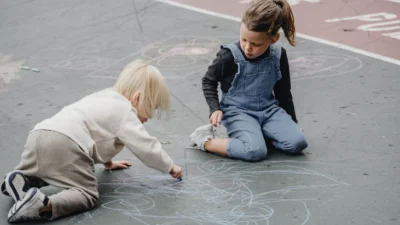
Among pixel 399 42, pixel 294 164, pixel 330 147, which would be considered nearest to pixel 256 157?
pixel 294 164

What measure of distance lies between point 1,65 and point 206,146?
2631mm

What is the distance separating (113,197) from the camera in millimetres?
3695

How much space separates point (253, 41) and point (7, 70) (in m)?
2.68

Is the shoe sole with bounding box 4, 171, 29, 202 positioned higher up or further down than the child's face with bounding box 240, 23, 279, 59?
further down

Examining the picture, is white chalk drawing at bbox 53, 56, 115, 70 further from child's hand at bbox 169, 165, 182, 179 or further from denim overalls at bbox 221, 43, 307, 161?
child's hand at bbox 169, 165, 182, 179

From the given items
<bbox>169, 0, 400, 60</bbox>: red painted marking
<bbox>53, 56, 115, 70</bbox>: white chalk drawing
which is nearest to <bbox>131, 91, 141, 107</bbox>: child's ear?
<bbox>53, 56, 115, 70</bbox>: white chalk drawing

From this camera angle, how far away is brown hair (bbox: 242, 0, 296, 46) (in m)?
4.06

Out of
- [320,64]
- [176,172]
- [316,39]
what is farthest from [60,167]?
[316,39]

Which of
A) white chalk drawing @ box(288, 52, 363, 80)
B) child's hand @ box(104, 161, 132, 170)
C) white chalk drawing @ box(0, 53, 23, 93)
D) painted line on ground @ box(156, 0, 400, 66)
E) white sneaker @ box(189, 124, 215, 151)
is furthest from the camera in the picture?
painted line on ground @ box(156, 0, 400, 66)

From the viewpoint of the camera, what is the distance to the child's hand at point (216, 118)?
4.18 metres

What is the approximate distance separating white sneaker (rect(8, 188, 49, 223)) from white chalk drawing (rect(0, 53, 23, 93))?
232 centimetres

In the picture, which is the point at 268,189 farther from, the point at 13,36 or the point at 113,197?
the point at 13,36

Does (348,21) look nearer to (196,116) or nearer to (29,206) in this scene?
(196,116)

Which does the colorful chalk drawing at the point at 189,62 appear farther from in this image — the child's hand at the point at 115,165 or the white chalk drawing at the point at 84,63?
the child's hand at the point at 115,165
